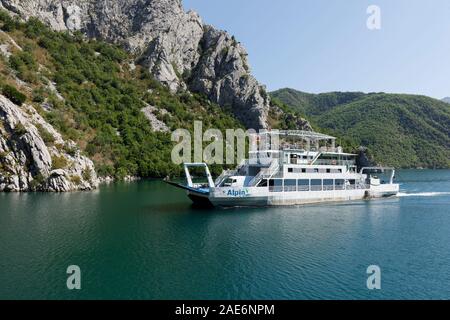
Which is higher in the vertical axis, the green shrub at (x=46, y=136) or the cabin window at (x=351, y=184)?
the green shrub at (x=46, y=136)

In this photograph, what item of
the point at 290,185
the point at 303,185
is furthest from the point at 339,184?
the point at 290,185

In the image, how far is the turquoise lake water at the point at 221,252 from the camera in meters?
24.6

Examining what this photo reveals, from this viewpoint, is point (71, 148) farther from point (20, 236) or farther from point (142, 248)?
point (142, 248)

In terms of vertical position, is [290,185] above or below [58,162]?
below

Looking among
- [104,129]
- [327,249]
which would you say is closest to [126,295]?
[327,249]

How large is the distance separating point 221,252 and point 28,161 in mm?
61994

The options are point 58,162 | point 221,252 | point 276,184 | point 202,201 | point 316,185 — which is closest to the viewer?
point 221,252

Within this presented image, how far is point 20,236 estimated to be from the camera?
1441 inches

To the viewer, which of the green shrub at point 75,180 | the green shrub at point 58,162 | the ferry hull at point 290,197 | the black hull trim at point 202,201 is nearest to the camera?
the ferry hull at point 290,197

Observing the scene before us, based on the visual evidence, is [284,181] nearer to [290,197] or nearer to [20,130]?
[290,197]

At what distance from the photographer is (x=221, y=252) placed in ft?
108

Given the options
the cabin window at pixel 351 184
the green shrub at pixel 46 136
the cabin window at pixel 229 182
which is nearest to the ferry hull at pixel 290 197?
the cabin window at pixel 351 184

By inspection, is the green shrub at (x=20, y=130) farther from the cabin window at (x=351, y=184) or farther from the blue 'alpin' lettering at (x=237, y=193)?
the cabin window at (x=351, y=184)

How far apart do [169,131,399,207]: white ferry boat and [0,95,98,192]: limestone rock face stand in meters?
35.1
